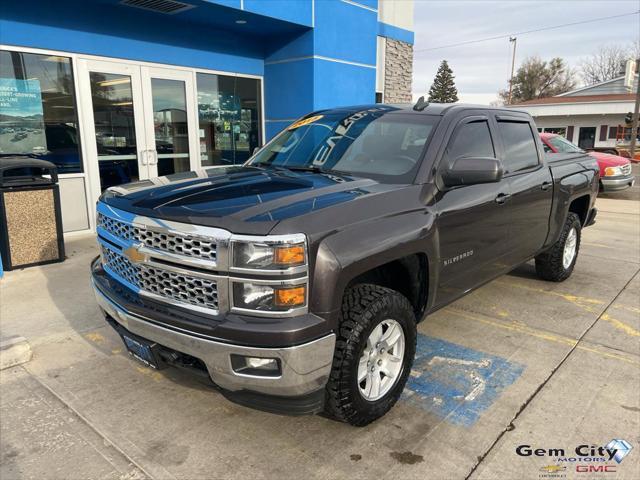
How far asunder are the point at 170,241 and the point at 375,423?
1634 mm

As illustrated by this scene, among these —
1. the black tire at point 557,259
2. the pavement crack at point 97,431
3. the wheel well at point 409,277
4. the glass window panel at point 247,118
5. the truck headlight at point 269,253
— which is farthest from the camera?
the glass window panel at point 247,118

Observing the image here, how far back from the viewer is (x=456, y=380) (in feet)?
11.8

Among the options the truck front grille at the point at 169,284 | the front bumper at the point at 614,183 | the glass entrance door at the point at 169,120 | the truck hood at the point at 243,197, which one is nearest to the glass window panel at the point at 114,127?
the glass entrance door at the point at 169,120

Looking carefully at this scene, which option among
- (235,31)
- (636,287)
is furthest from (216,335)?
(235,31)

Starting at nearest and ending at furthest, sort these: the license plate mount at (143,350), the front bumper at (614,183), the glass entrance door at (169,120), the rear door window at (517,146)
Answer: the license plate mount at (143,350) → the rear door window at (517,146) → the glass entrance door at (169,120) → the front bumper at (614,183)

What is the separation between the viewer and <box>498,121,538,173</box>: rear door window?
4426 mm

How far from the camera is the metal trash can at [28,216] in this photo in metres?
5.89

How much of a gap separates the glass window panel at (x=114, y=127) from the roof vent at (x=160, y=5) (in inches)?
44.1

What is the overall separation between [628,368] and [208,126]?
8073 mm

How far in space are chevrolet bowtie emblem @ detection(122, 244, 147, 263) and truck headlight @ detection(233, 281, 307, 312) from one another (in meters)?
0.68

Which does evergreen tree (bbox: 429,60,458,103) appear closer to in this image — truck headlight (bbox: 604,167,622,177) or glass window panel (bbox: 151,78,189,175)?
truck headlight (bbox: 604,167,622,177)

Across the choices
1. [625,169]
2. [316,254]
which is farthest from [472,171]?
[625,169]

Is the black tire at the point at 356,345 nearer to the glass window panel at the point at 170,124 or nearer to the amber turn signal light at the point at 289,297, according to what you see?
the amber turn signal light at the point at 289,297

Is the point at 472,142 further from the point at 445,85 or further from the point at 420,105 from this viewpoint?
the point at 445,85
